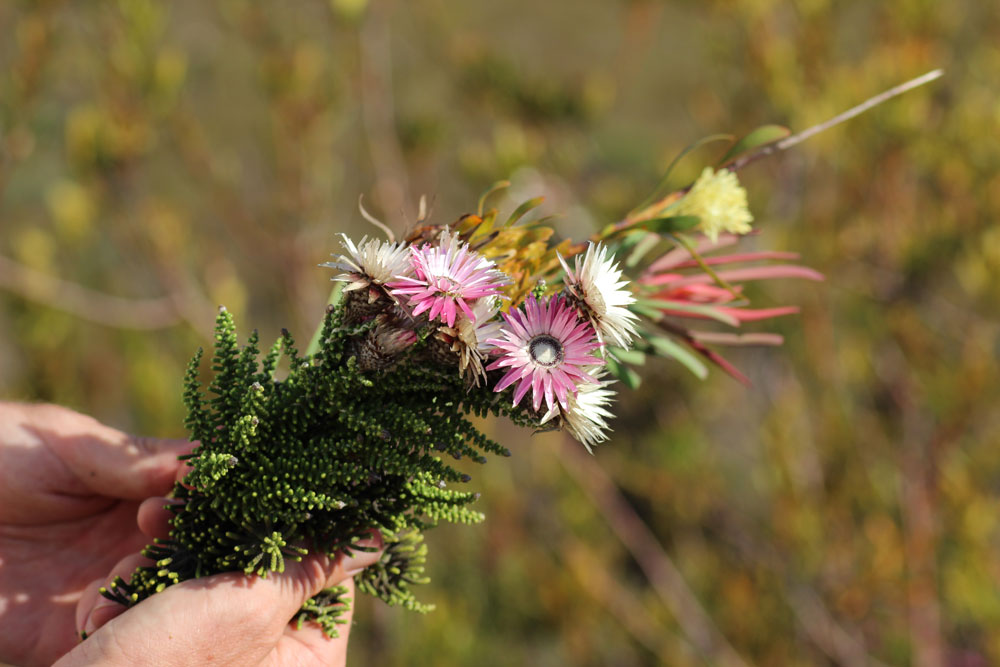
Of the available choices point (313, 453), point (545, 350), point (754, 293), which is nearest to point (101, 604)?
point (313, 453)

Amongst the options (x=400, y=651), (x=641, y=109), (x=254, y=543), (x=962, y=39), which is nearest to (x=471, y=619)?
(x=400, y=651)

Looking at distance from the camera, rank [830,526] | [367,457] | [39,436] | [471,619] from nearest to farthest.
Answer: [367,457]
[39,436]
[830,526]
[471,619]

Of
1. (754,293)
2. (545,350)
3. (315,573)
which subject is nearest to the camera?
(545,350)

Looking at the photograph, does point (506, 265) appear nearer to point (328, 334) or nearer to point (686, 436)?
point (328, 334)

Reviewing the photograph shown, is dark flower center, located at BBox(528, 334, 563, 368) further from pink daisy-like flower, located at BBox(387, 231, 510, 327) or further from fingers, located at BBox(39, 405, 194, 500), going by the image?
fingers, located at BBox(39, 405, 194, 500)

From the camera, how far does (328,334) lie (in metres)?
0.62

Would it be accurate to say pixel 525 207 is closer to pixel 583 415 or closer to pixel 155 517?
pixel 583 415

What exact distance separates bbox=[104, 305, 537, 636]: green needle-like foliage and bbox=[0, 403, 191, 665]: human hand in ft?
0.65

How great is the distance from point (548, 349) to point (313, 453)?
0.22 metres

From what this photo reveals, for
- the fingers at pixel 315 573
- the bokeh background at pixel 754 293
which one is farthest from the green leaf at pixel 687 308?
the bokeh background at pixel 754 293

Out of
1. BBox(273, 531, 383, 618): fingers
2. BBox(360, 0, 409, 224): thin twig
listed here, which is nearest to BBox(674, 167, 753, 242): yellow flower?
BBox(273, 531, 383, 618): fingers

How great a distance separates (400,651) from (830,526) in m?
1.13

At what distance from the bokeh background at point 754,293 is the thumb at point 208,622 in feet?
3.32

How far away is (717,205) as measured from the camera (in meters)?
0.64
